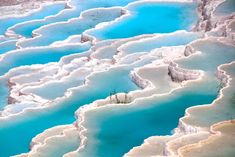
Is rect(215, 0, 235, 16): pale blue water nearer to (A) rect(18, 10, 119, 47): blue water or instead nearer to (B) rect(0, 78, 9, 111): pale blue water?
(A) rect(18, 10, 119, 47): blue water

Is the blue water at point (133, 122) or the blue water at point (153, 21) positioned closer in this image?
the blue water at point (133, 122)

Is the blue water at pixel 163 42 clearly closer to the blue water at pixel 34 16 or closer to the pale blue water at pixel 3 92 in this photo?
the pale blue water at pixel 3 92

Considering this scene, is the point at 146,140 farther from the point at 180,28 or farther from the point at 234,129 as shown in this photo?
the point at 180,28

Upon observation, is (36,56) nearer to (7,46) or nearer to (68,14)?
(7,46)

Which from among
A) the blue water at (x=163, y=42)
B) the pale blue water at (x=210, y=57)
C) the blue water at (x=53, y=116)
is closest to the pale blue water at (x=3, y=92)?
the blue water at (x=53, y=116)

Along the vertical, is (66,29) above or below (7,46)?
above

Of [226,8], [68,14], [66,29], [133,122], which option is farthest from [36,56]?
[133,122]
